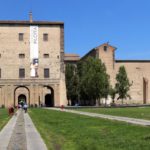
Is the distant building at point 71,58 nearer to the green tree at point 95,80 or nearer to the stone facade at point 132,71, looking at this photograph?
the stone facade at point 132,71

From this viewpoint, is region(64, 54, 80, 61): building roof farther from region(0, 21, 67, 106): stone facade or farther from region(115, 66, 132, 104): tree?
region(0, 21, 67, 106): stone facade

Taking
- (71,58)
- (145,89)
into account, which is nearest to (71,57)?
(71,58)

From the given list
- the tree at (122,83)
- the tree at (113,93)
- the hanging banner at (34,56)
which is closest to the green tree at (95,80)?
the tree at (113,93)

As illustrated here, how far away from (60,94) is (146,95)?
26.2m

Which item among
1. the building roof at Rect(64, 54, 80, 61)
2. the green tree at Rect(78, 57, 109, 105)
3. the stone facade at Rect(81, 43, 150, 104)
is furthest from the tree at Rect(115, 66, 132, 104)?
the building roof at Rect(64, 54, 80, 61)

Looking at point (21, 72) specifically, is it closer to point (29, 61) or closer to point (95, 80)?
point (29, 61)

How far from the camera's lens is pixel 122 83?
292 feet

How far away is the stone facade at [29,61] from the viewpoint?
3100 inches

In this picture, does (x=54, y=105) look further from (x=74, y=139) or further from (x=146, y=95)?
(x=74, y=139)

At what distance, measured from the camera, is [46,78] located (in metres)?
79.6

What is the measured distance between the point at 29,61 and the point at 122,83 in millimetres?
20719

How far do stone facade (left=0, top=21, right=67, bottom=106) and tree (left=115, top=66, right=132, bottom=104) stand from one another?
14670mm

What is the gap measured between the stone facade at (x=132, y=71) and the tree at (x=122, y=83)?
7.57 metres

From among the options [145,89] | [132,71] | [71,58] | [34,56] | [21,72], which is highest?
[71,58]
